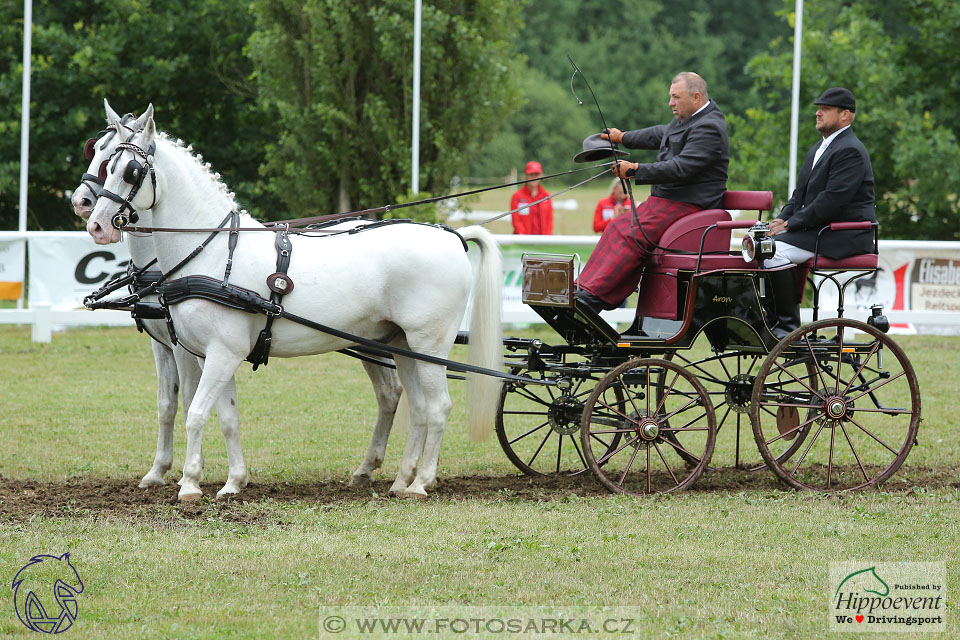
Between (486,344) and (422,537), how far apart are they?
5.05 ft

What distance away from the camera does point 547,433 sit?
7910 millimetres

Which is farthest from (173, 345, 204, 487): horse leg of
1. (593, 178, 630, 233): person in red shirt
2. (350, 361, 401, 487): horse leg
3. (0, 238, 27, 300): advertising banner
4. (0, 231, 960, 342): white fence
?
(593, 178, 630, 233): person in red shirt

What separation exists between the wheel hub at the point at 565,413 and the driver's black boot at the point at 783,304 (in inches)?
50.7

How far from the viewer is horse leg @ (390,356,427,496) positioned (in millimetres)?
6887

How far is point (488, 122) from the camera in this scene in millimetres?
18234

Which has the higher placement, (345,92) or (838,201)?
(345,92)

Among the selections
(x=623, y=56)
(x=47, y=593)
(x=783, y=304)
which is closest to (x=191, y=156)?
(x=47, y=593)

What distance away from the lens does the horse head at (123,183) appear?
19.9 ft

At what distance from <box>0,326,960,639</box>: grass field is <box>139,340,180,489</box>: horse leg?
0.72 feet

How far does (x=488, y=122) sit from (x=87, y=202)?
1262 cm

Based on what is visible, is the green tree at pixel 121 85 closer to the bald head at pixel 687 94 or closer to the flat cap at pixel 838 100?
the bald head at pixel 687 94

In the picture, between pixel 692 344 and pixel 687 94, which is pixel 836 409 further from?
pixel 687 94

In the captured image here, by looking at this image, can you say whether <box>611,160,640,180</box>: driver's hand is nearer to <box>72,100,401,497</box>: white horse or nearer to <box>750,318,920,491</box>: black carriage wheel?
<box>750,318,920,491</box>: black carriage wheel

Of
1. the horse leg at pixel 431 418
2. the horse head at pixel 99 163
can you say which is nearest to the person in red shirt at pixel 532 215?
the horse leg at pixel 431 418
